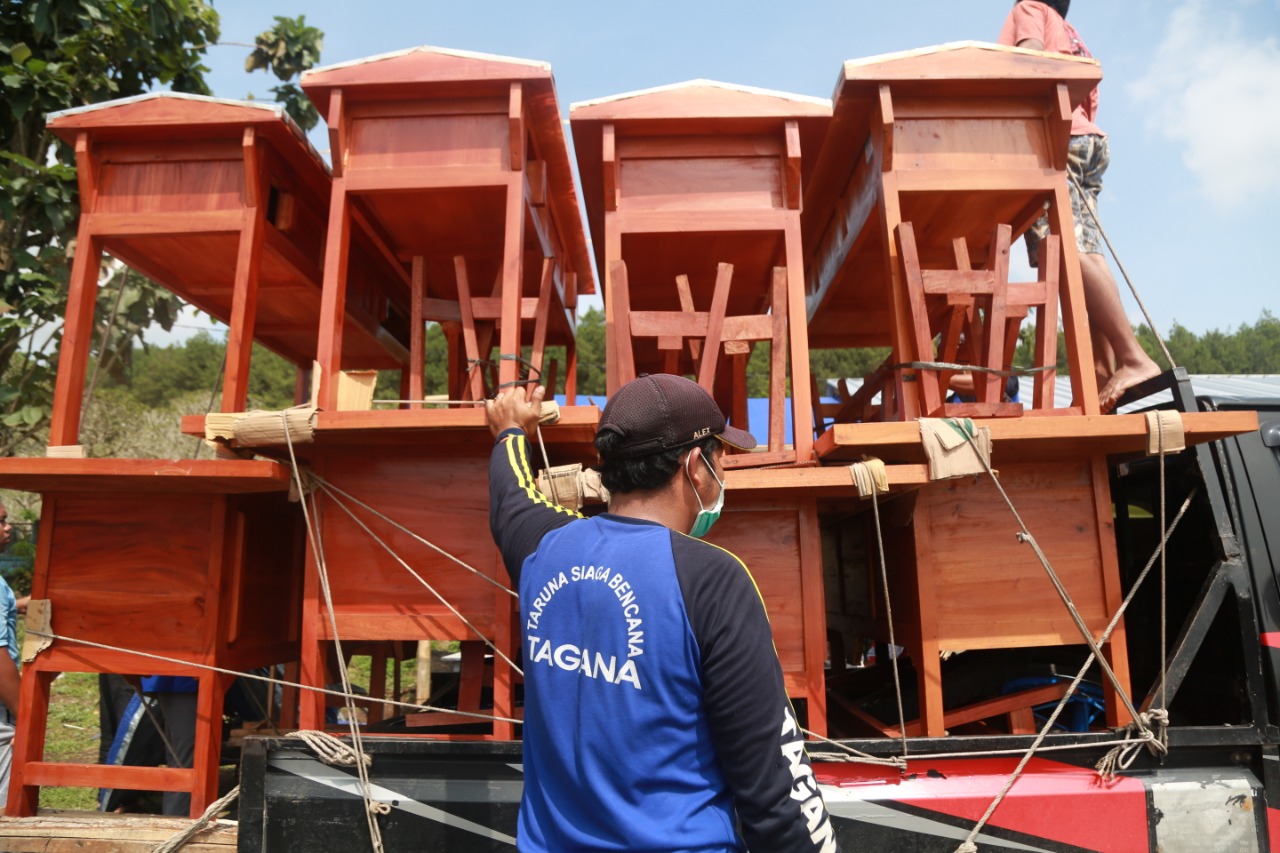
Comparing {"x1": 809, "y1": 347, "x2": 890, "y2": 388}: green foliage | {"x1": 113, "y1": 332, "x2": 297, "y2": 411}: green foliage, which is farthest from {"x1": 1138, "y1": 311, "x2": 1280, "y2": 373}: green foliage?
{"x1": 113, "y1": 332, "x2": 297, "y2": 411}: green foliage

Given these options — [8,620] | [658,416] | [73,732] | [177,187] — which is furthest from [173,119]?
[73,732]

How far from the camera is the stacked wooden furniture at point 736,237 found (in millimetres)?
2906

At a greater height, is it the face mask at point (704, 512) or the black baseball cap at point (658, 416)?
the black baseball cap at point (658, 416)

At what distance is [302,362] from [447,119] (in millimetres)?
3539

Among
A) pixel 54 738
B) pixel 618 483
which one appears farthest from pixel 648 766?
pixel 54 738

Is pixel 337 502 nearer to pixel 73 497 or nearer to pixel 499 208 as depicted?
pixel 73 497

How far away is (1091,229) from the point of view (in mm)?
4031

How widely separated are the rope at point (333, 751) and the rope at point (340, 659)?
0.02 metres

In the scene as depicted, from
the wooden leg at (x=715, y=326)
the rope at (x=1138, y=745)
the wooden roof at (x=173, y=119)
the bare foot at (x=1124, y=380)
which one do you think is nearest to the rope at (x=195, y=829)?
the wooden leg at (x=715, y=326)

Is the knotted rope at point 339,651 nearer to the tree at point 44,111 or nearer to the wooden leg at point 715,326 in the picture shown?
the wooden leg at point 715,326

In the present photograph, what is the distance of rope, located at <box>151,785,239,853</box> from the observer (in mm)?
2725

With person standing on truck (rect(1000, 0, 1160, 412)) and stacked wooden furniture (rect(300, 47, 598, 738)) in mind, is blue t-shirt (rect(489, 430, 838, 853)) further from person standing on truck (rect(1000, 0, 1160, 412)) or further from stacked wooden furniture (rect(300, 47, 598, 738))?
person standing on truck (rect(1000, 0, 1160, 412))

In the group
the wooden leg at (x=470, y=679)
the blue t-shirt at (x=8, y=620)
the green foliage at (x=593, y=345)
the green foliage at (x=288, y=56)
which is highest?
the green foliage at (x=593, y=345)

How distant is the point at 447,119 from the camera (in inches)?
129
